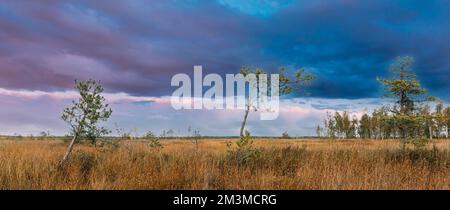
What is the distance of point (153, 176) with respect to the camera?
8.24m

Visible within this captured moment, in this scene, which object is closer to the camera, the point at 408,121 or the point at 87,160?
the point at 87,160

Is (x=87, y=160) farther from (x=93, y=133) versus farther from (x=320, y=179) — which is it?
(x=320, y=179)

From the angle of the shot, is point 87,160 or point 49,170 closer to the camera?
point 49,170
